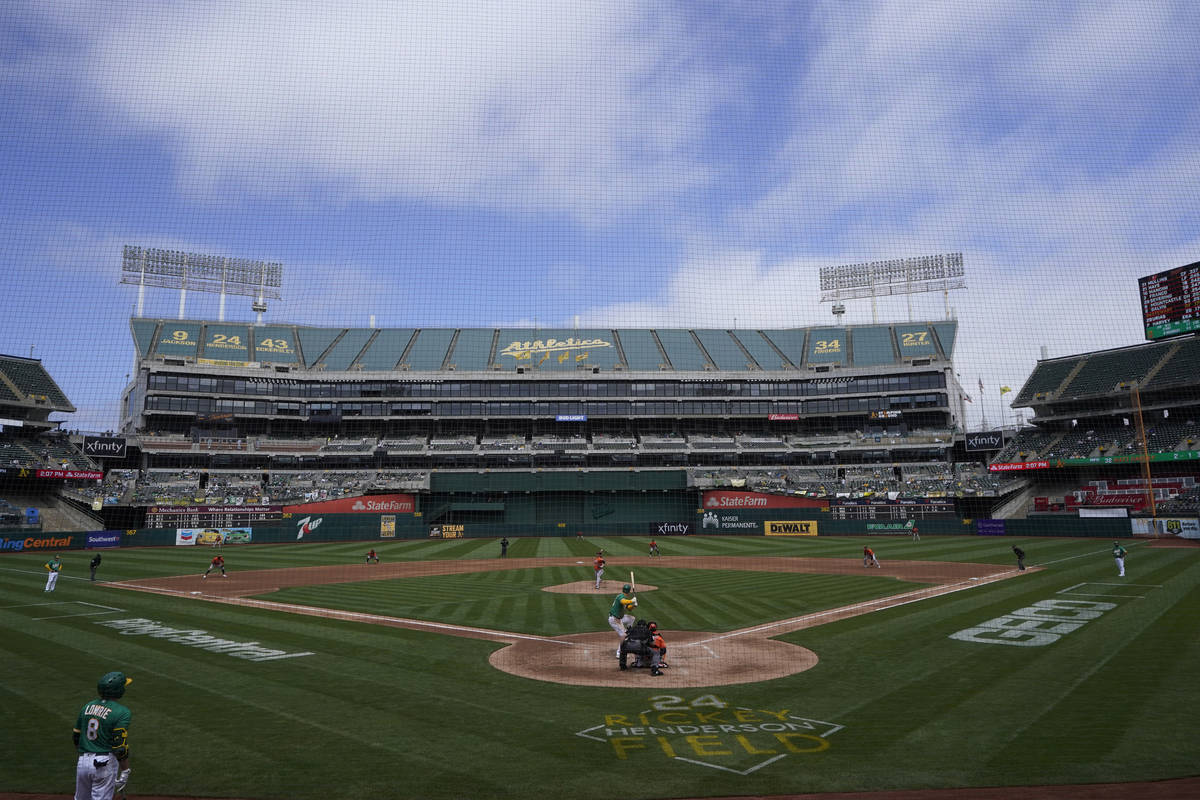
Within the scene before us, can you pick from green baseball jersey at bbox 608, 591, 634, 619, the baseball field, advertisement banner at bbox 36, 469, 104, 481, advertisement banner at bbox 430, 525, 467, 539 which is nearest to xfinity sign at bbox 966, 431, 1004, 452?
the baseball field

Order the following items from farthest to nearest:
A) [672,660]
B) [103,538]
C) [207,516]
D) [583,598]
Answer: [207,516] → [103,538] → [583,598] → [672,660]

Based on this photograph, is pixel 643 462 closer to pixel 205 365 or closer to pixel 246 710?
pixel 205 365

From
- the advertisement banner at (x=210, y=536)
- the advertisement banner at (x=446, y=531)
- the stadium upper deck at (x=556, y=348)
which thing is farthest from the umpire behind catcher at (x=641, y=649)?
the stadium upper deck at (x=556, y=348)

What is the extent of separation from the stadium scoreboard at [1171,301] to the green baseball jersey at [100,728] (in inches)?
2328

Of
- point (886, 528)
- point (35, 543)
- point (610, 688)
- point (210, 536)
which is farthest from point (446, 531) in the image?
point (610, 688)

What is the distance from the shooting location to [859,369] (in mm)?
72125

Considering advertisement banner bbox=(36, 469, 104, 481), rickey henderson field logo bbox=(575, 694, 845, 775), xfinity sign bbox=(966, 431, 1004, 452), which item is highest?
xfinity sign bbox=(966, 431, 1004, 452)

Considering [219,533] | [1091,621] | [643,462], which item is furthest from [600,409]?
[1091,621]

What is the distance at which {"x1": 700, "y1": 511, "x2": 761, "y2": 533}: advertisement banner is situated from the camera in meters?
55.2

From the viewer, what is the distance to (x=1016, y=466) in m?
53.1

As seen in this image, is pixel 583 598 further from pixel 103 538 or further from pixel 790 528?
pixel 103 538

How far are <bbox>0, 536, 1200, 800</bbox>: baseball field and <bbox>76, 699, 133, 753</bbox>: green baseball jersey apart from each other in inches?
76.0

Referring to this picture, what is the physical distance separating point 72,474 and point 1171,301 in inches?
3070

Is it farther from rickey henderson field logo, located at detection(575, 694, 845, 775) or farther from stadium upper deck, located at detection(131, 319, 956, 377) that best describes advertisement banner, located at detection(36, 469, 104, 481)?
rickey henderson field logo, located at detection(575, 694, 845, 775)
